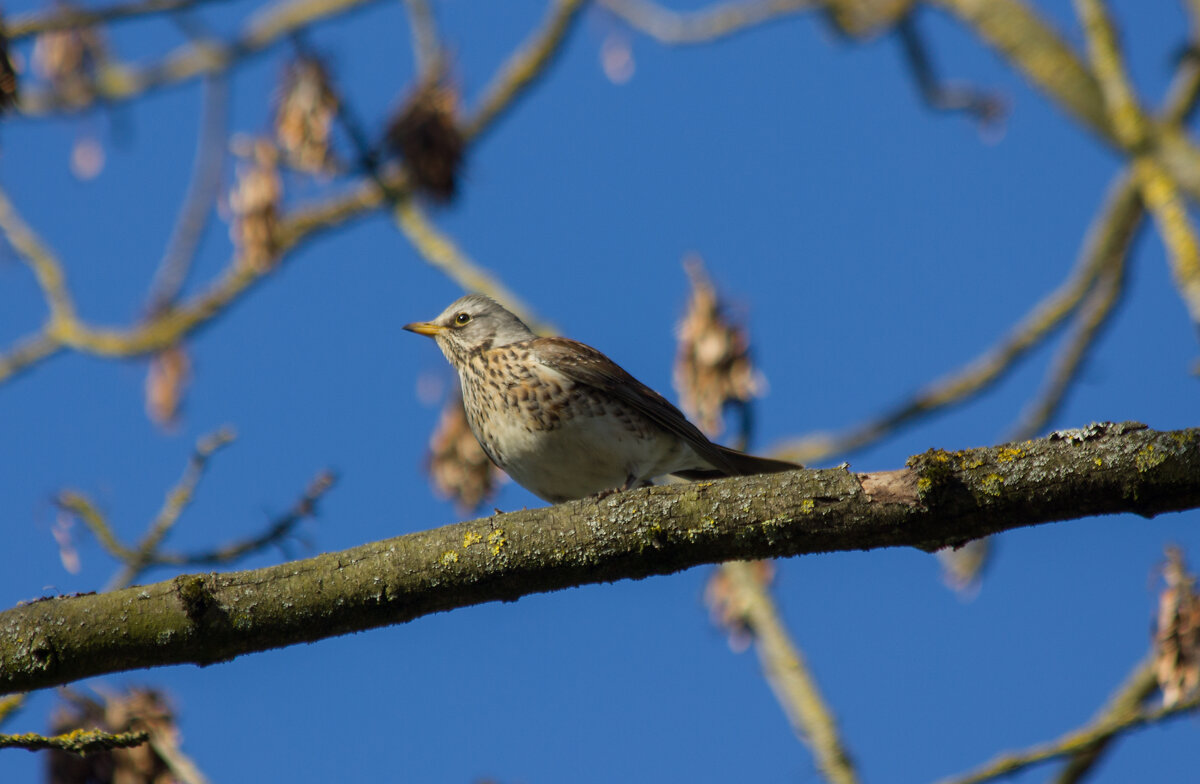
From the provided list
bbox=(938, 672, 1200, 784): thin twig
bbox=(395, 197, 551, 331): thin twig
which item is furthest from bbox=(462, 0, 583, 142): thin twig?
bbox=(938, 672, 1200, 784): thin twig

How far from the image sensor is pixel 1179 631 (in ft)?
15.5

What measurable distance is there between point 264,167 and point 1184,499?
5.06 metres

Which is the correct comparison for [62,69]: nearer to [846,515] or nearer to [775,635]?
[775,635]

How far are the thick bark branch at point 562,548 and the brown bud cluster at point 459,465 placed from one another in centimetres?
284

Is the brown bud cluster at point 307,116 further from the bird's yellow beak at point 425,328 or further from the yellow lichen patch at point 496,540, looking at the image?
the yellow lichen patch at point 496,540

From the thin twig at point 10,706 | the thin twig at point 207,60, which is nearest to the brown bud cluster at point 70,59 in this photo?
the thin twig at point 207,60

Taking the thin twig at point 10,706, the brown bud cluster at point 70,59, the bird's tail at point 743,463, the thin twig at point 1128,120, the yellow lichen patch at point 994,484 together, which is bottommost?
the yellow lichen patch at point 994,484

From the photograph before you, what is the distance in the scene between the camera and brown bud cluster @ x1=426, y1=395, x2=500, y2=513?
6.50m

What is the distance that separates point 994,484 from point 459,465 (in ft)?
12.4

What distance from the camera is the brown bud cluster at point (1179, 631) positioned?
4.68 meters

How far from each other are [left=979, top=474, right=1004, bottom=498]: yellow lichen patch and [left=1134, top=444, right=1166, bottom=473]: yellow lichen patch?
336 mm

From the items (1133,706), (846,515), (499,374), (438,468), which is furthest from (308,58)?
(1133,706)

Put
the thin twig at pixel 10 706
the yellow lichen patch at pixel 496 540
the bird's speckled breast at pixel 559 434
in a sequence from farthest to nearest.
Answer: the bird's speckled breast at pixel 559 434
the thin twig at pixel 10 706
the yellow lichen patch at pixel 496 540

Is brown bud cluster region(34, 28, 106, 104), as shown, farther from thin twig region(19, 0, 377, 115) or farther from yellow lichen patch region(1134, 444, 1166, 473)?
yellow lichen patch region(1134, 444, 1166, 473)
